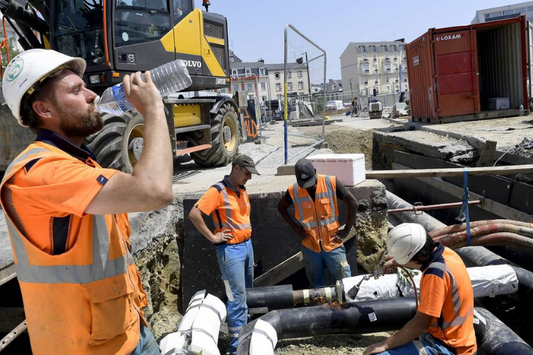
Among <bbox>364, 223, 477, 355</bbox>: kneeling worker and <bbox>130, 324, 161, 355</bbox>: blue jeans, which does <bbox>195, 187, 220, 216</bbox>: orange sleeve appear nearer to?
<bbox>364, 223, 477, 355</bbox>: kneeling worker

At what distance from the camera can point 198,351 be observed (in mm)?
3748

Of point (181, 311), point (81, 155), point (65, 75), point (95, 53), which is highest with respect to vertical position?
point (95, 53)

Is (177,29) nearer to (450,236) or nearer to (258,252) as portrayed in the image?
(258,252)

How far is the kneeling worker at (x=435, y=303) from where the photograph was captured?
2.99m

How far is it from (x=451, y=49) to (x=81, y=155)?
43.1 ft

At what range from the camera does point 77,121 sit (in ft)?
6.11

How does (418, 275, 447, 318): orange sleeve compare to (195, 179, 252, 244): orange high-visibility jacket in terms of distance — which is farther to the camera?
(195, 179, 252, 244): orange high-visibility jacket

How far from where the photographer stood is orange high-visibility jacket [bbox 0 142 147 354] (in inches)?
67.3

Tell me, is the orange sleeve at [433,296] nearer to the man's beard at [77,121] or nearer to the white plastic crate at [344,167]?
the man's beard at [77,121]

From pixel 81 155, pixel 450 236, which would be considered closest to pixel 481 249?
pixel 450 236

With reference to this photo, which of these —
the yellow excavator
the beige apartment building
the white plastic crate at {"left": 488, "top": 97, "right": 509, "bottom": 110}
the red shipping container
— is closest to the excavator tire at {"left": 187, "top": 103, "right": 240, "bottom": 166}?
the yellow excavator

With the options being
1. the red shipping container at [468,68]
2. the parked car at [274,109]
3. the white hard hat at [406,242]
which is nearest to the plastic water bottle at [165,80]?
the white hard hat at [406,242]

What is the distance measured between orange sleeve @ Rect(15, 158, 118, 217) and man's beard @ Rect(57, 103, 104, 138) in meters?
0.26

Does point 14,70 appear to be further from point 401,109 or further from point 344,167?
point 401,109
